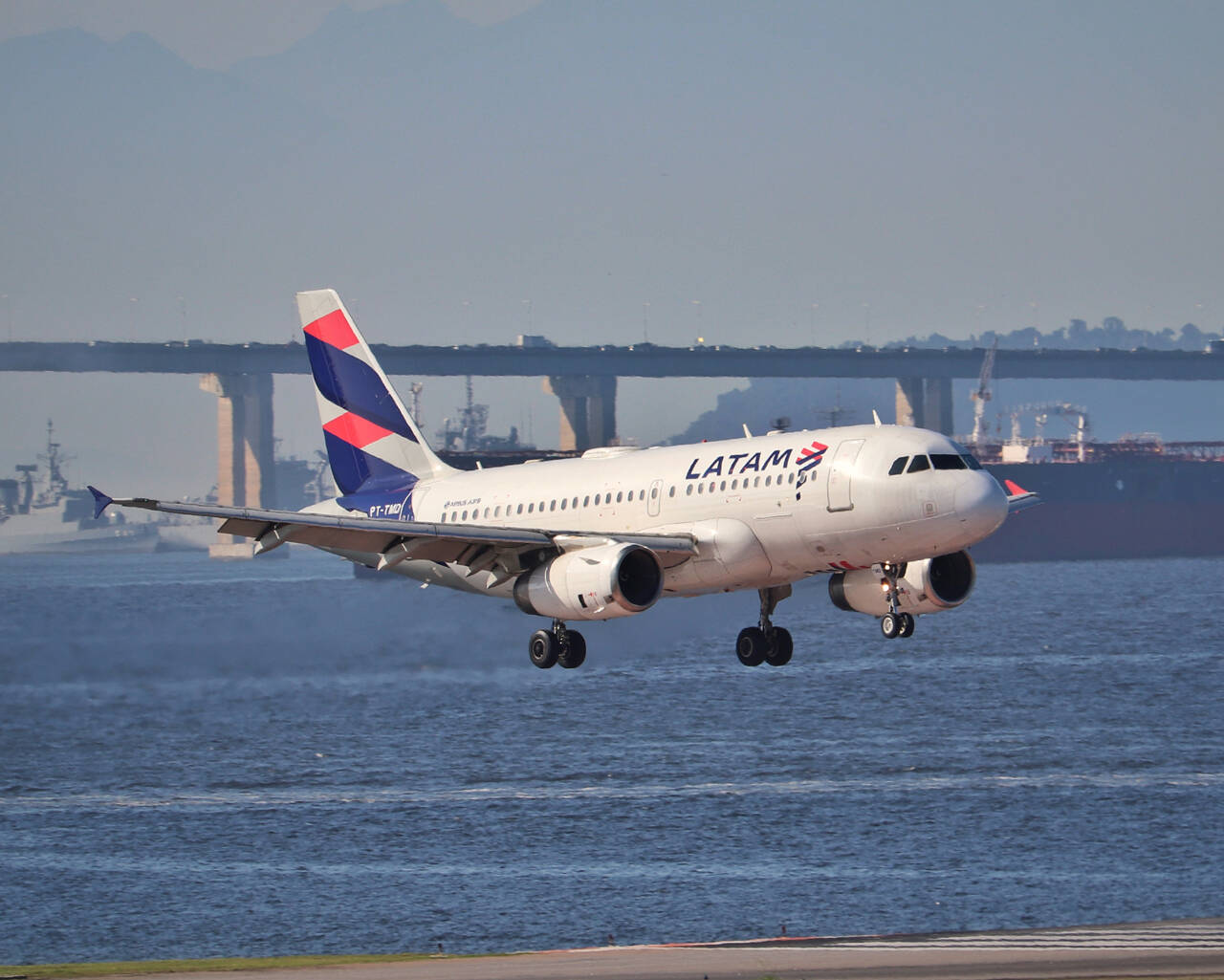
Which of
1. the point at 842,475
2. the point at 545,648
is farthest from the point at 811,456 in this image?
the point at 545,648


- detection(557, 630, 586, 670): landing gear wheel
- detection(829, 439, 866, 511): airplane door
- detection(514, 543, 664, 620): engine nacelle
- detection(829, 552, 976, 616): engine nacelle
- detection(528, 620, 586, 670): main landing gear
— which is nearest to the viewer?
detection(829, 439, 866, 511): airplane door

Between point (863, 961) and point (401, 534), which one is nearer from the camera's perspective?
point (401, 534)

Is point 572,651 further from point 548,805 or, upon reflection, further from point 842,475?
point 548,805

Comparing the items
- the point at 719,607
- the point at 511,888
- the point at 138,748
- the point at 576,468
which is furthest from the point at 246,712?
the point at 576,468

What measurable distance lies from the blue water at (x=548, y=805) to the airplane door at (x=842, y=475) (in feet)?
81.3

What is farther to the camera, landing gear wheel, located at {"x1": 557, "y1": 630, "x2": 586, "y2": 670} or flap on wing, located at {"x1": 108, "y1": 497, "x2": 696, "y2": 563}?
landing gear wheel, located at {"x1": 557, "y1": 630, "x2": 586, "y2": 670}

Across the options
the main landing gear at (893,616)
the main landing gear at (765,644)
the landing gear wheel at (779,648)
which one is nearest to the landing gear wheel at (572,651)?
the main landing gear at (765,644)

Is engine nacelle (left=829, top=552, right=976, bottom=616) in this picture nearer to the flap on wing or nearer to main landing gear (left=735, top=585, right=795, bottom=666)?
main landing gear (left=735, top=585, right=795, bottom=666)

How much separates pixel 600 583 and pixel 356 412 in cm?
2224

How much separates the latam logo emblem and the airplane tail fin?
2032cm

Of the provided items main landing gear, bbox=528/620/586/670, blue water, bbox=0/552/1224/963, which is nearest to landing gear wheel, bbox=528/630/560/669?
main landing gear, bbox=528/620/586/670

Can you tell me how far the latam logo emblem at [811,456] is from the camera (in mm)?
51906

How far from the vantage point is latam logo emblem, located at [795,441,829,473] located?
5191 cm

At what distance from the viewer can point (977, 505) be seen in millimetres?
49562
